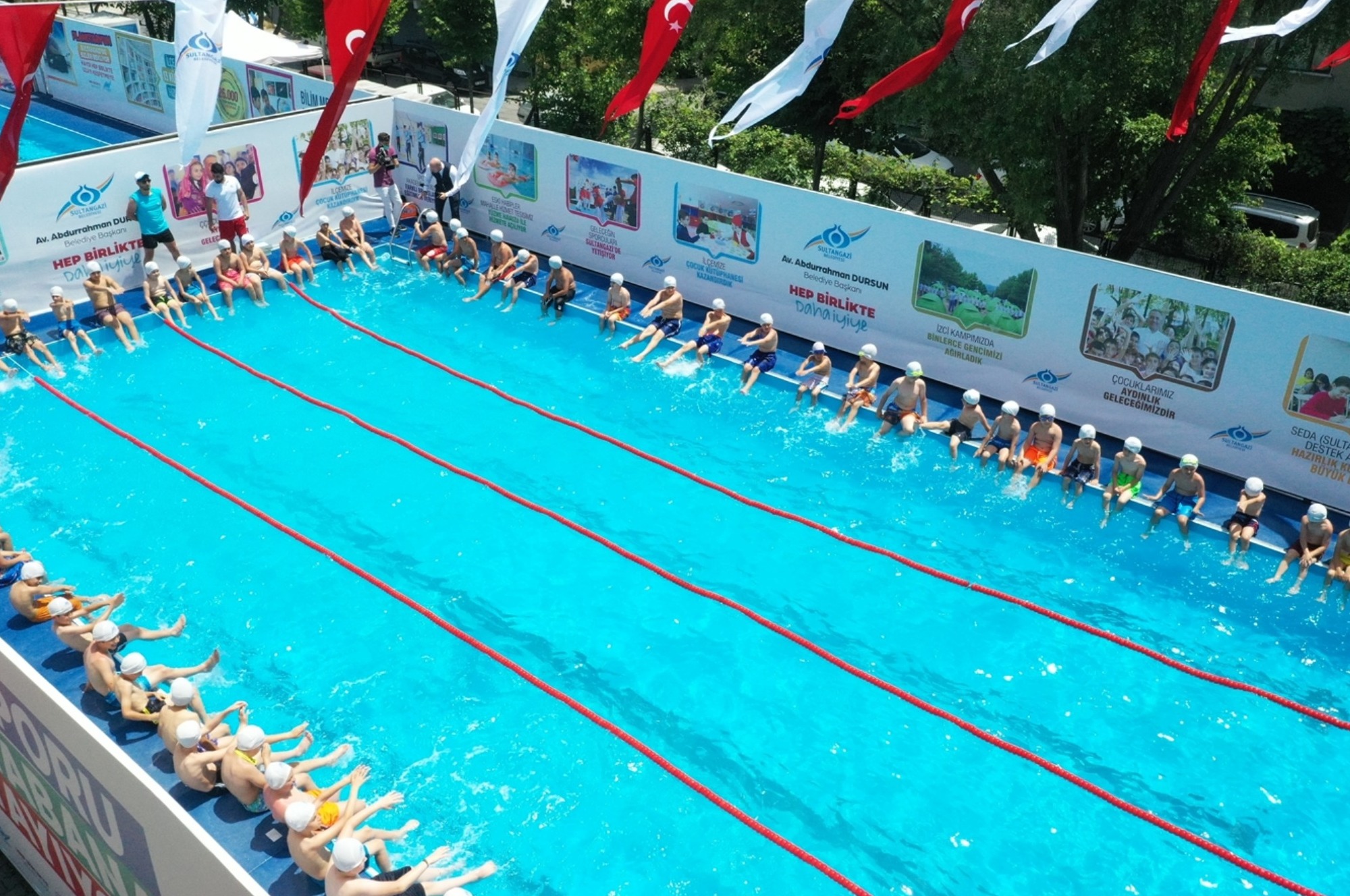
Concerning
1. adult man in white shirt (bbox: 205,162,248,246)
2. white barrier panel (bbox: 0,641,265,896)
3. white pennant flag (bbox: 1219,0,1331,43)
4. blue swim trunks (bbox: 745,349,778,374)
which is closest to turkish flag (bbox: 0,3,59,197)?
adult man in white shirt (bbox: 205,162,248,246)

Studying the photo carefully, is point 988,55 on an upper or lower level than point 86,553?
upper

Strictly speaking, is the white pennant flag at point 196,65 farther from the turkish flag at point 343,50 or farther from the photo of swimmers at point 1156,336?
the photo of swimmers at point 1156,336

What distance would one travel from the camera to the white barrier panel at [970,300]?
1344 centimetres

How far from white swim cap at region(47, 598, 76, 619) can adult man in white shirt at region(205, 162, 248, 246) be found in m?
9.89

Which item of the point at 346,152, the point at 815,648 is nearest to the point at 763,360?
the point at 815,648

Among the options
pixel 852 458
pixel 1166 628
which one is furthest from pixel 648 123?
pixel 1166 628

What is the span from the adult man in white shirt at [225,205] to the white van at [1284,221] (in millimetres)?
18880

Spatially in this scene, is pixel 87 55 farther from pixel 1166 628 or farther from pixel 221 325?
pixel 1166 628

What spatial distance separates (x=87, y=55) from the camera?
1118 inches

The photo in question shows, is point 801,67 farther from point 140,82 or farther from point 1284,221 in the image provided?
point 140,82

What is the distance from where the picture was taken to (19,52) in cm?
1241

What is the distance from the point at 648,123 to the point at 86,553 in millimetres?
17423

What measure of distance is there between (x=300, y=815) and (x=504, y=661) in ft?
10.0

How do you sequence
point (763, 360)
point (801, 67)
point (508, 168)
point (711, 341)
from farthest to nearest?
point (508, 168)
point (711, 341)
point (763, 360)
point (801, 67)
